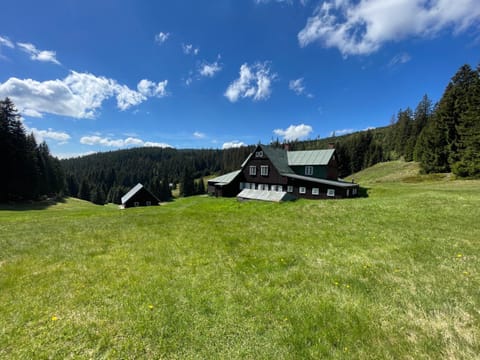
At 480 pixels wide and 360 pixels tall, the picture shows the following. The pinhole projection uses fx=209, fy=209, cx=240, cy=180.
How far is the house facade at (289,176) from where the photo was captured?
2768cm

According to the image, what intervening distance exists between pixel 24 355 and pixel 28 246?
24.9ft

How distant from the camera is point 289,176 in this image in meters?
29.8

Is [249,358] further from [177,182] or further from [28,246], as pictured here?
[177,182]

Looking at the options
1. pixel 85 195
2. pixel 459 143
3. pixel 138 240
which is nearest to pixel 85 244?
pixel 138 240

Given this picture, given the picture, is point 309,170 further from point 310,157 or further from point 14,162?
point 14,162

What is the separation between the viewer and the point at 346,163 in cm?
7138

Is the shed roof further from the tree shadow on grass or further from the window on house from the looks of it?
the tree shadow on grass

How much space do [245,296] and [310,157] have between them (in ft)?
105

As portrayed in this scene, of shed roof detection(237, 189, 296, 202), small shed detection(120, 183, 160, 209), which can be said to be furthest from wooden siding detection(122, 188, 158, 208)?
shed roof detection(237, 189, 296, 202)

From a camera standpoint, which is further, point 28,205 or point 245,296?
point 28,205

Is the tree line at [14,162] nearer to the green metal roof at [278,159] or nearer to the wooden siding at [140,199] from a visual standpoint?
the wooden siding at [140,199]

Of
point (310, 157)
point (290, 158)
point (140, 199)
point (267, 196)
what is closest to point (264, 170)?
point (267, 196)

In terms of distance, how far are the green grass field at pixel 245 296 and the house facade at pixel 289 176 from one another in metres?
17.8

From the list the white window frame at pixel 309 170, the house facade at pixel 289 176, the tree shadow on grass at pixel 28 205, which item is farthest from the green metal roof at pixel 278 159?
the tree shadow on grass at pixel 28 205
